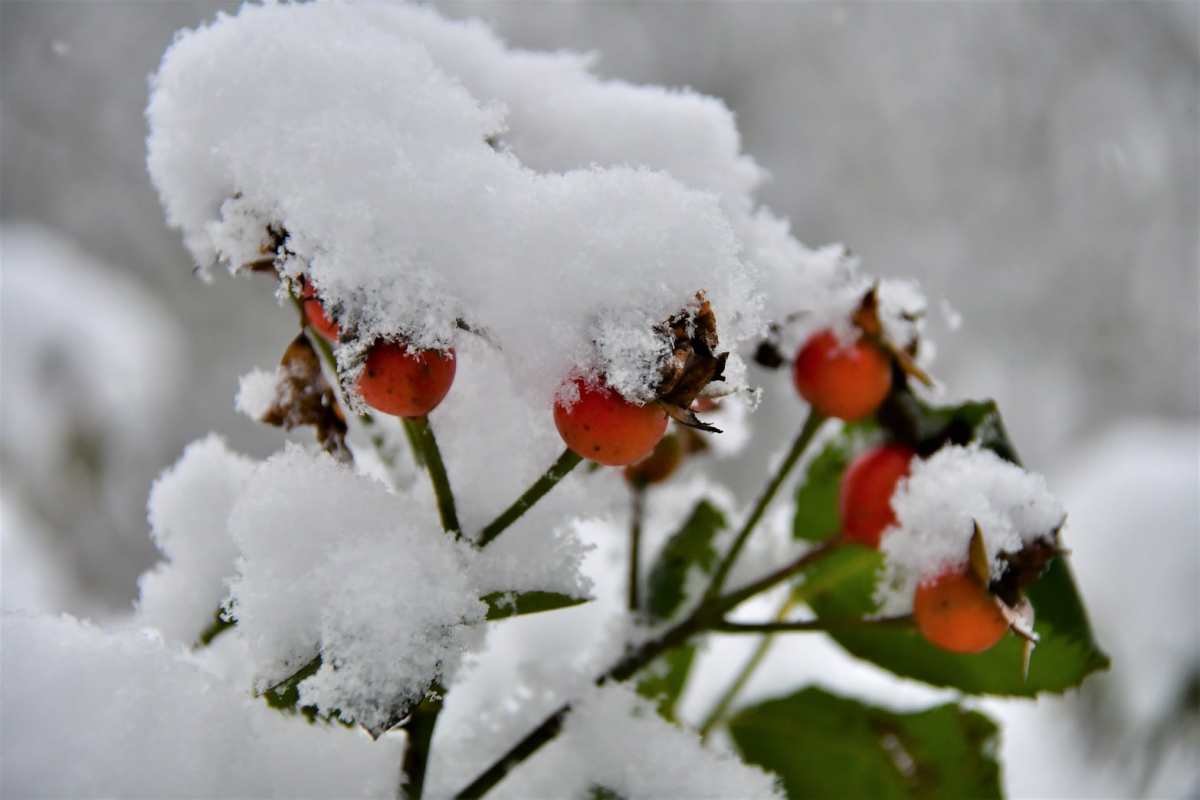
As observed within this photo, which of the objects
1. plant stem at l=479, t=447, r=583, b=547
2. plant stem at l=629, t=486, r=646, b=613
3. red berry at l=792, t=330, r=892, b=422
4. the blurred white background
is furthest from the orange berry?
the blurred white background

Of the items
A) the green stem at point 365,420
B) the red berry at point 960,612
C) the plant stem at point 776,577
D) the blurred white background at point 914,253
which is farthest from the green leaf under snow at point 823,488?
the blurred white background at point 914,253

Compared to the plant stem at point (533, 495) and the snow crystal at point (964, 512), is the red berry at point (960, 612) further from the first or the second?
the plant stem at point (533, 495)

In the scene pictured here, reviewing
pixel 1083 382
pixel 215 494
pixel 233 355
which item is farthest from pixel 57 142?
pixel 1083 382

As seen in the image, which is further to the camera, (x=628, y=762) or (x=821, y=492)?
(x=821, y=492)

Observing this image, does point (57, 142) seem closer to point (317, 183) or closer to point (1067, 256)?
point (317, 183)

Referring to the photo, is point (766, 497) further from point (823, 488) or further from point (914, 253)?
point (914, 253)

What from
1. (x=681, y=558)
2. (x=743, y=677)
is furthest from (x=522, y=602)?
(x=743, y=677)

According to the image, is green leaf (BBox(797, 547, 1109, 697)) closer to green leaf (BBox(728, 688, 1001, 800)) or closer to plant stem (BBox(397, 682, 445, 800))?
green leaf (BBox(728, 688, 1001, 800))
